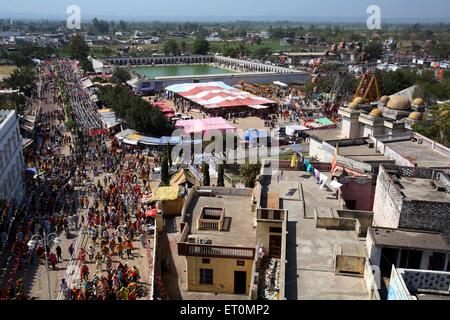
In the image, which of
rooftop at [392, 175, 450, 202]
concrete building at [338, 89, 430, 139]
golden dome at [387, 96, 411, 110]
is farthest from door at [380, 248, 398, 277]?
golden dome at [387, 96, 411, 110]

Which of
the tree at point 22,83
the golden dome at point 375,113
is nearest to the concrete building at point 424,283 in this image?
the golden dome at point 375,113

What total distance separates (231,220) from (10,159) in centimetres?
1130

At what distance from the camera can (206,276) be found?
13078mm

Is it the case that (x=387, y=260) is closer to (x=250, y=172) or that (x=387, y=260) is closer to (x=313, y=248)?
(x=313, y=248)

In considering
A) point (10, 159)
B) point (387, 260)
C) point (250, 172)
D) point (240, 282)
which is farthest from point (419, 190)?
point (10, 159)

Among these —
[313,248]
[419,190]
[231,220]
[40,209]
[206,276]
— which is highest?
[419,190]

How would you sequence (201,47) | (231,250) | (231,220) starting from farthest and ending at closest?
(201,47) → (231,220) → (231,250)

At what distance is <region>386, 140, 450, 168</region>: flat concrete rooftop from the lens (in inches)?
689

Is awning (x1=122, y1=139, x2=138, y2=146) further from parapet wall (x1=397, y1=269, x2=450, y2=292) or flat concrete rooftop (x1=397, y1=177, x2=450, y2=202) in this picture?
parapet wall (x1=397, y1=269, x2=450, y2=292)

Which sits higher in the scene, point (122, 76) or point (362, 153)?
point (362, 153)

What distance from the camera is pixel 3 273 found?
46.2 feet

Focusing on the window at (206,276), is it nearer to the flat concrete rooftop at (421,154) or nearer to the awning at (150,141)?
the flat concrete rooftop at (421,154)
